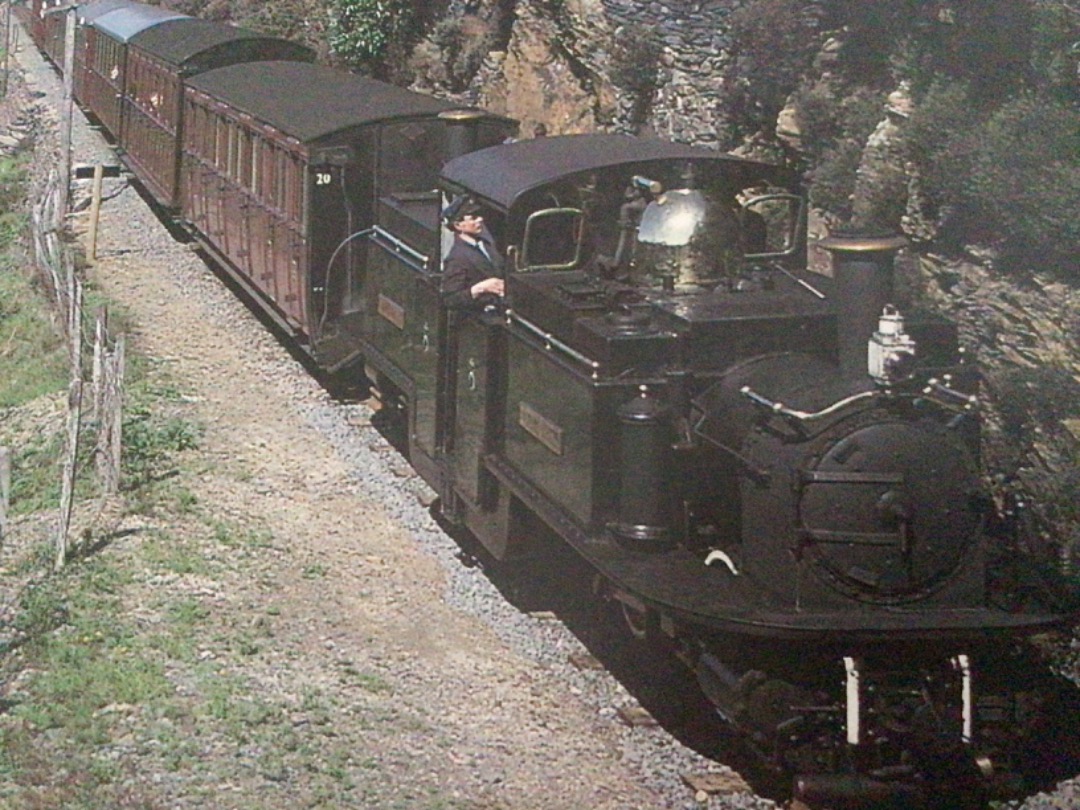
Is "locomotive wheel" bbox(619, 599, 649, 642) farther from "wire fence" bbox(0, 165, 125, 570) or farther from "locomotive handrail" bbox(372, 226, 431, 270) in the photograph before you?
"wire fence" bbox(0, 165, 125, 570)

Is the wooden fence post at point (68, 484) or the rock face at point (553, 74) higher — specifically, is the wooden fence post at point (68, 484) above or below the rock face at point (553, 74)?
below

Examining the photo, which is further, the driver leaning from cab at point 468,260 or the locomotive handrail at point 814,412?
the driver leaning from cab at point 468,260

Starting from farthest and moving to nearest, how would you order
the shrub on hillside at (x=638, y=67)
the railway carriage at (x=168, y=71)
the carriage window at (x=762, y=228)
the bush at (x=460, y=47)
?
the bush at (x=460, y=47)
the railway carriage at (x=168, y=71)
the shrub on hillside at (x=638, y=67)
the carriage window at (x=762, y=228)

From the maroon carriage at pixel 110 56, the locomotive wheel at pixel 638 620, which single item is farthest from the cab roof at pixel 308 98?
the maroon carriage at pixel 110 56

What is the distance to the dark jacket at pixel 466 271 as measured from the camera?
9.58 m


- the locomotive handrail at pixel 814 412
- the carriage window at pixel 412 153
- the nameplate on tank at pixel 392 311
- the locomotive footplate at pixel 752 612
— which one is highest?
the carriage window at pixel 412 153

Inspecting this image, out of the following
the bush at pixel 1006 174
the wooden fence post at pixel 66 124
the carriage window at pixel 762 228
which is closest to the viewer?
the carriage window at pixel 762 228

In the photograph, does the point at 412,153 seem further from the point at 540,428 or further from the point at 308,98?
the point at 540,428

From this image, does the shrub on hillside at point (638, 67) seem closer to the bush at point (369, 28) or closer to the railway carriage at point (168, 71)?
the railway carriage at point (168, 71)

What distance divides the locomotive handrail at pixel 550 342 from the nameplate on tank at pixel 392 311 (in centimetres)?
291

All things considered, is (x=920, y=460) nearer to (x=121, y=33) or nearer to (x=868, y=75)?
(x=868, y=75)

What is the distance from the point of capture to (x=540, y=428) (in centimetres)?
842

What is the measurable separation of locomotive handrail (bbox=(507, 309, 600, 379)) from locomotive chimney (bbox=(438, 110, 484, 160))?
3.55 m

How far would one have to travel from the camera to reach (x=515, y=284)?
8859 millimetres
